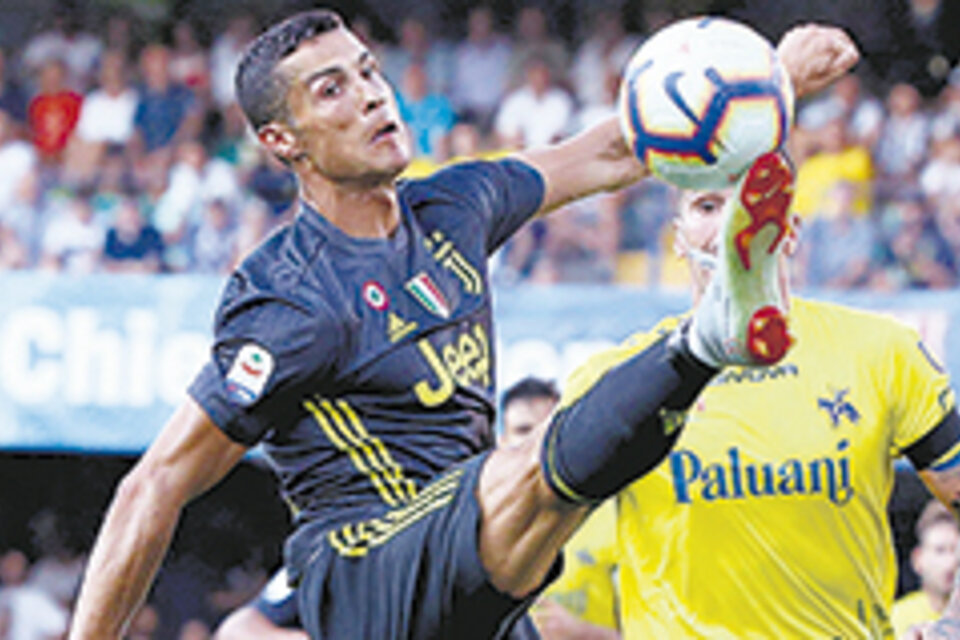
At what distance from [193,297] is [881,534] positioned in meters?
5.92

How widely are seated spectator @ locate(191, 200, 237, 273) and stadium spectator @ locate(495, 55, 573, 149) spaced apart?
2044 mm

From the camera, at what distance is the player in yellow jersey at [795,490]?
14.8 feet

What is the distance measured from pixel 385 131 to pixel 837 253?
16.9ft

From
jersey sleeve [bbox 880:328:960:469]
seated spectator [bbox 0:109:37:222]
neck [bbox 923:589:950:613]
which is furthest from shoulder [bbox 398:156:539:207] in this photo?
seated spectator [bbox 0:109:37:222]

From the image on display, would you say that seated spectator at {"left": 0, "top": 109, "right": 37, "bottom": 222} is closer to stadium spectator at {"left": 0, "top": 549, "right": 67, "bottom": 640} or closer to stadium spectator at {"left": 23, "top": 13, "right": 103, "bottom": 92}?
stadium spectator at {"left": 23, "top": 13, "right": 103, "bottom": 92}

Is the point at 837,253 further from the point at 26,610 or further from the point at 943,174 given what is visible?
the point at 26,610

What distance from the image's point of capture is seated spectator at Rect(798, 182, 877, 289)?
894 centimetres

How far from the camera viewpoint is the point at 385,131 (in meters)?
4.40

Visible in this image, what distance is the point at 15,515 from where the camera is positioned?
12211 millimetres

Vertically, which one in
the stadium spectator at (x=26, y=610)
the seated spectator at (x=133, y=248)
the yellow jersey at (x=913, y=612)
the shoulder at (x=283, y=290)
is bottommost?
the stadium spectator at (x=26, y=610)

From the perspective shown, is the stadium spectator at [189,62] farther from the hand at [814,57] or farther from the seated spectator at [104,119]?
the hand at [814,57]

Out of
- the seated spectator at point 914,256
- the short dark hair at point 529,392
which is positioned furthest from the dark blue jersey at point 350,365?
the seated spectator at point 914,256

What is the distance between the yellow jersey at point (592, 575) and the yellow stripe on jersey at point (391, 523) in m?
1.94

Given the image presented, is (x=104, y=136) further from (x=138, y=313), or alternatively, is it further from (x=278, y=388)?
(x=278, y=388)
